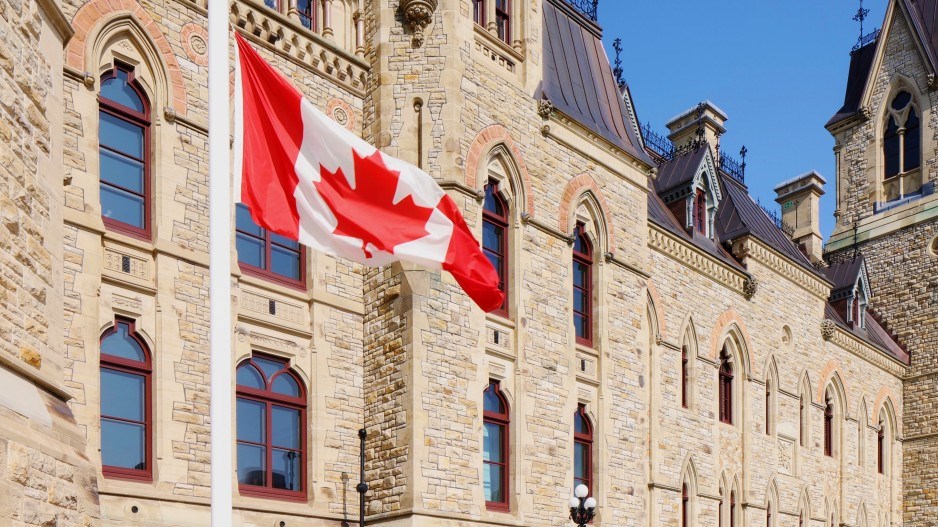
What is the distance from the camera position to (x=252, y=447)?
50.5ft

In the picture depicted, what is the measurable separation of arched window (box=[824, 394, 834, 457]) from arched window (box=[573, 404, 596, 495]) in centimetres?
1400

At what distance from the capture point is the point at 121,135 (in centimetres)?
1432

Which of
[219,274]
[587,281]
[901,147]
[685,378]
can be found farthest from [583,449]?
[901,147]

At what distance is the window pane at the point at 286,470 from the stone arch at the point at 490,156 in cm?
493

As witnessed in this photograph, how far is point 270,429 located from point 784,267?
17836 millimetres

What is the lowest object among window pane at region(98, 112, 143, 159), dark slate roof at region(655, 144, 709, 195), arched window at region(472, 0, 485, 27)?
window pane at region(98, 112, 143, 159)

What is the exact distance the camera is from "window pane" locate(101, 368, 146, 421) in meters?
13.5

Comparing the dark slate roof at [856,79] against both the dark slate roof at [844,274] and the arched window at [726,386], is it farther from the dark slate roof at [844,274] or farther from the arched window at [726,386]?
the arched window at [726,386]

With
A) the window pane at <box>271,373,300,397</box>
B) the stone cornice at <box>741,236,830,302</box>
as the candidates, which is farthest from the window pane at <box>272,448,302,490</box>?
the stone cornice at <box>741,236,830,302</box>

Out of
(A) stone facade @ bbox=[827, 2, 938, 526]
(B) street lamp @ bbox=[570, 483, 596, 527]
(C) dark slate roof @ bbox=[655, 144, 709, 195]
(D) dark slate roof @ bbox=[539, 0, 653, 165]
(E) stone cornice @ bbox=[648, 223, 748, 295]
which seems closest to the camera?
(B) street lamp @ bbox=[570, 483, 596, 527]

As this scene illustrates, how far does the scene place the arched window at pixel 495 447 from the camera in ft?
58.0

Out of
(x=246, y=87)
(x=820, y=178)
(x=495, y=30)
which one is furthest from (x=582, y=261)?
(x=820, y=178)

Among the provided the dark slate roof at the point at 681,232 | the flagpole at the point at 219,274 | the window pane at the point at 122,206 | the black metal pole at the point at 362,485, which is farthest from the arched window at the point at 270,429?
the dark slate roof at the point at 681,232

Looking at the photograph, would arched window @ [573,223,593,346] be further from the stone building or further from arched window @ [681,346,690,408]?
arched window @ [681,346,690,408]
